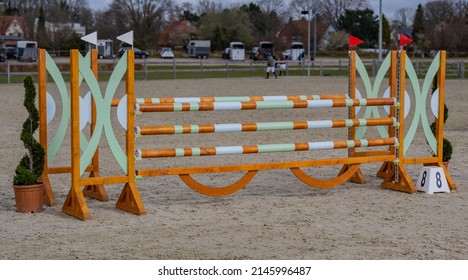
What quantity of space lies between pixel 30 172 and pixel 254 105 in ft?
7.80

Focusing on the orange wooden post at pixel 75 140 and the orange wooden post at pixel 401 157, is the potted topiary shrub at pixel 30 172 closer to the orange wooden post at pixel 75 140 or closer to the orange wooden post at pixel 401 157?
the orange wooden post at pixel 75 140

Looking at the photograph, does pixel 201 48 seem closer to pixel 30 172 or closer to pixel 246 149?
pixel 246 149

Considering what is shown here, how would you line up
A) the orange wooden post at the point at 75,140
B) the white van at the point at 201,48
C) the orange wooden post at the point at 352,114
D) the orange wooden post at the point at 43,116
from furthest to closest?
the white van at the point at 201,48
the orange wooden post at the point at 352,114
the orange wooden post at the point at 43,116
the orange wooden post at the point at 75,140

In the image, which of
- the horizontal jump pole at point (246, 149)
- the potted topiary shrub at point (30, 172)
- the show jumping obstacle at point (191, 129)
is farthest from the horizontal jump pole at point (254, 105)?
the potted topiary shrub at point (30, 172)

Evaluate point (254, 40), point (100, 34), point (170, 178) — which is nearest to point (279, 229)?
point (170, 178)

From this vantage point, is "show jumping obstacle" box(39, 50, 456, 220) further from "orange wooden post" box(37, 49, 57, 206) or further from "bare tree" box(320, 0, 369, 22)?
"bare tree" box(320, 0, 369, 22)

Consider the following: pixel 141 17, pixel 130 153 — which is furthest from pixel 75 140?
pixel 141 17

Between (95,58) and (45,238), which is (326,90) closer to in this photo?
(95,58)

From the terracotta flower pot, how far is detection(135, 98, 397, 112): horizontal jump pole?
1288 mm

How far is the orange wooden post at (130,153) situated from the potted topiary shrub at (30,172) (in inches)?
33.0

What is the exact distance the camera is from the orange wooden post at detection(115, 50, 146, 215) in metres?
7.63

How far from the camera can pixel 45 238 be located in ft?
21.9

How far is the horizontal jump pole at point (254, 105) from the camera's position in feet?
25.6

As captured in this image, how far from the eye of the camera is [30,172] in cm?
772
